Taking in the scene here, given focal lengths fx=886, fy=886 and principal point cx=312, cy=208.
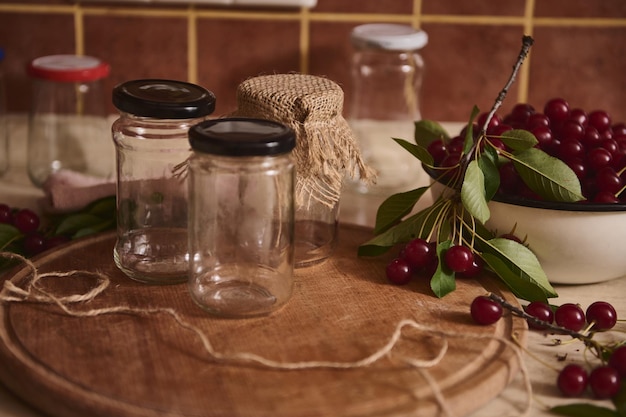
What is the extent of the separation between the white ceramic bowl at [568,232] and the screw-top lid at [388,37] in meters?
0.50

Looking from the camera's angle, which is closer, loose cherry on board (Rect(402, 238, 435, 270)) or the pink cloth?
loose cherry on board (Rect(402, 238, 435, 270))

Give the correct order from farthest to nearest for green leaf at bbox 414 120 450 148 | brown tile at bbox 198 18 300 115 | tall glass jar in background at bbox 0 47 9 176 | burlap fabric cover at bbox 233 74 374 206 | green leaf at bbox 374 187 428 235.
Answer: brown tile at bbox 198 18 300 115, tall glass jar in background at bbox 0 47 9 176, green leaf at bbox 414 120 450 148, green leaf at bbox 374 187 428 235, burlap fabric cover at bbox 233 74 374 206

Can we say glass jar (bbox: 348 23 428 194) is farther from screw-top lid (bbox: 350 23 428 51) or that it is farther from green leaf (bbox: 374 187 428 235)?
green leaf (bbox: 374 187 428 235)

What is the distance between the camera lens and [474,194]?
1005 mm

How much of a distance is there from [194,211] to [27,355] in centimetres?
22

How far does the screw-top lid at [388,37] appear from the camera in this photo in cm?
149

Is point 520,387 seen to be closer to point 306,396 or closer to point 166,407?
point 306,396

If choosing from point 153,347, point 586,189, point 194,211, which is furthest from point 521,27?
point 153,347

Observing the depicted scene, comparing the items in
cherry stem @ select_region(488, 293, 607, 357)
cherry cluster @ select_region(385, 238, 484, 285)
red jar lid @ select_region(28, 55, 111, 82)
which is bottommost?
cherry stem @ select_region(488, 293, 607, 357)

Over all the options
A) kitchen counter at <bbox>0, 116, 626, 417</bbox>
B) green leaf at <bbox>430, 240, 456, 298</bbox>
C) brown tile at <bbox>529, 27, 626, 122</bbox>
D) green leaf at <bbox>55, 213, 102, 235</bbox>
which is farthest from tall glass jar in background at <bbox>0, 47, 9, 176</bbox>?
brown tile at <bbox>529, 27, 626, 122</bbox>

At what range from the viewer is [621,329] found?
1000 millimetres

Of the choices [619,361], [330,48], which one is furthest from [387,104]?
[619,361]

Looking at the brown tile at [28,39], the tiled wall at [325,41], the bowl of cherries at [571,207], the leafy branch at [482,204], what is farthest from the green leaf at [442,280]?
the brown tile at [28,39]

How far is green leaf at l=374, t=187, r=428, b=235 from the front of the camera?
1100mm
